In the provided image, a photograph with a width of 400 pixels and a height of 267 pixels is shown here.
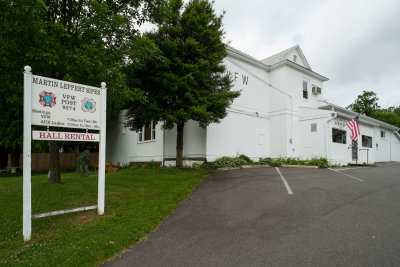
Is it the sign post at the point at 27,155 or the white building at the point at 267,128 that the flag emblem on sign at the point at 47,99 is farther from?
the white building at the point at 267,128

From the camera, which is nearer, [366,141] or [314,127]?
[314,127]

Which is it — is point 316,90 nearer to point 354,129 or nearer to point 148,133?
point 354,129

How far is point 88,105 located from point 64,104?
51 centimetres

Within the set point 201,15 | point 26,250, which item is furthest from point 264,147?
point 26,250

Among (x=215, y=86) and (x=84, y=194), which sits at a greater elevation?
(x=215, y=86)

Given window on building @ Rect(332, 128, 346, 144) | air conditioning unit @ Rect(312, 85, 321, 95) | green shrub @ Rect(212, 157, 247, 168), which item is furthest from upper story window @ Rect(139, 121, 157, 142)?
air conditioning unit @ Rect(312, 85, 321, 95)

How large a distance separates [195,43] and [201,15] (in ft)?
5.64

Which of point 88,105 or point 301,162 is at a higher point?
point 88,105

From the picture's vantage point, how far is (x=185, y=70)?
425 inches

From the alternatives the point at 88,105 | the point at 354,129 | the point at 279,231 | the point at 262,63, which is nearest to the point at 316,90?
the point at 354,129

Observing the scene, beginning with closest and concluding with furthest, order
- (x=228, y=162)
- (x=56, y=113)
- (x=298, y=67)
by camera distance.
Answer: (x=56, y=113) → (x=228, y=162) → (x=298, y=67)

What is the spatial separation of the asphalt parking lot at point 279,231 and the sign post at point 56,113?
2137 millimetres

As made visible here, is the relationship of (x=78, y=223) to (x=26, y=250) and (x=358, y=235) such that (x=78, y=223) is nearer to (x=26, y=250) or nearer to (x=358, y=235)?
(x=26, y=250)

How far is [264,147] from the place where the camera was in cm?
1733
